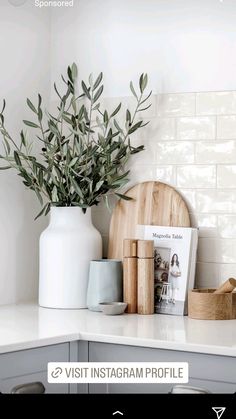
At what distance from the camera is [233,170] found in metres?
2.53

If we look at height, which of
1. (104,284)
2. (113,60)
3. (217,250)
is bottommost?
(104,284)

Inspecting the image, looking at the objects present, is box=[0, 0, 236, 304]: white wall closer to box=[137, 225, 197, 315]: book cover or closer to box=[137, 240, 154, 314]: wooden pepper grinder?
box=[137, 225, 197, 315]: book cover

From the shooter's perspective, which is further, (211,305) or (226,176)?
(226,176)

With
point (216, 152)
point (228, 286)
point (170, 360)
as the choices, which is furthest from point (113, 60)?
point (170, 360)

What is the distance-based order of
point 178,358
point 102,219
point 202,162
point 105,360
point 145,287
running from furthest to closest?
point 102,219 < point 202,162 < point 145,287 < point 105,360 < point 178,358

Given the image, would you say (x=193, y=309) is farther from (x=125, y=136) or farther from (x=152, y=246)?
(x=125, y=136)

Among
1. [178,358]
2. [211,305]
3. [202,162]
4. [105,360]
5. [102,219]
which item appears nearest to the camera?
[178,358]

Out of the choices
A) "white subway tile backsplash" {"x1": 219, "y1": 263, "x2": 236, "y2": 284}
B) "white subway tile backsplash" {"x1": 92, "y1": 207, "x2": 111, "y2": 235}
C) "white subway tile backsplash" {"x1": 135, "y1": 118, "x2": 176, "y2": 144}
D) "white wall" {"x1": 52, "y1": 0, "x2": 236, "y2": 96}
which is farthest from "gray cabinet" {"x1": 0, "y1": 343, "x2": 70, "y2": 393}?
"white wall" {"x1": 52, "y1": 0, "x2": 236, "y2": 96}

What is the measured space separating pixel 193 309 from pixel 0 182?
0.77m

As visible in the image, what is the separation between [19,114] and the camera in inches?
108

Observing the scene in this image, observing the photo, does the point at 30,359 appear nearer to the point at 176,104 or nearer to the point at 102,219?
the point at 102,219

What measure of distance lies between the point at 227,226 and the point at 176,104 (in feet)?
1.43

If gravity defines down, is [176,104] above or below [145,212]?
above

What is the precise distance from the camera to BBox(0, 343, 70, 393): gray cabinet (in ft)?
6.45
